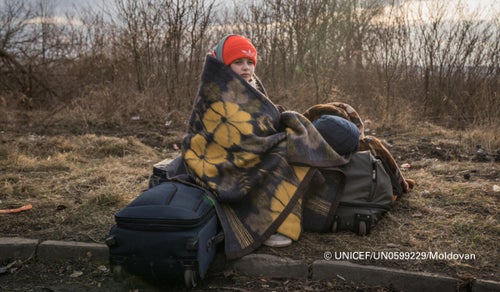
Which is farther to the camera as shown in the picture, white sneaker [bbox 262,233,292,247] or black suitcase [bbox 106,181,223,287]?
white sneaker [bbox 262,233,292,247]

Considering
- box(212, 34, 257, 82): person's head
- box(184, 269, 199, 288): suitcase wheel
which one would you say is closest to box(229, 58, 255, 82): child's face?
box(212, 34, 257, 82): person's head

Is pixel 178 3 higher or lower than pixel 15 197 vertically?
higher

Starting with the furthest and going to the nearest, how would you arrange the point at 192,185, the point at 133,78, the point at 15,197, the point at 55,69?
the point at 55,69
the point at 133,78
the point at 15,197
the point at 192,185

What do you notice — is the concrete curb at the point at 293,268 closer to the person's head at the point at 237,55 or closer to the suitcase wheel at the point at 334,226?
the suitcase wheel at the point at 334,226

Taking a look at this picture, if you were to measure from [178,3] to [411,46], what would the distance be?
526 cm

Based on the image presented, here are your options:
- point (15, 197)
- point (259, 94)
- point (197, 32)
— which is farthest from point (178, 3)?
point (259, 94)

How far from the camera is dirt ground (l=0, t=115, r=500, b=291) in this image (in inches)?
113

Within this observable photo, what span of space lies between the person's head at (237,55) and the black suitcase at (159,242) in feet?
4.02

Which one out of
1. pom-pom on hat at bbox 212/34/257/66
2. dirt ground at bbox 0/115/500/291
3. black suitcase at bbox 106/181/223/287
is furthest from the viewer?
pom-pom on hat at bbox 212/34/257/66

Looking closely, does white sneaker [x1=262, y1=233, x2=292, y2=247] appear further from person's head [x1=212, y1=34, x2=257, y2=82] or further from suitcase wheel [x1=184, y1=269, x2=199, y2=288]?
person's head [x1=212, y1=34, x2=257, y2=82]

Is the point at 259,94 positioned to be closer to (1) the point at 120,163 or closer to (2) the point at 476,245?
(2) the point at 476,245

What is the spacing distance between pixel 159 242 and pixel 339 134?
5.11 ft

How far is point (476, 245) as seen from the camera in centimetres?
309

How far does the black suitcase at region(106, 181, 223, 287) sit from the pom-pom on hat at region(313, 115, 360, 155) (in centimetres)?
→ 121
